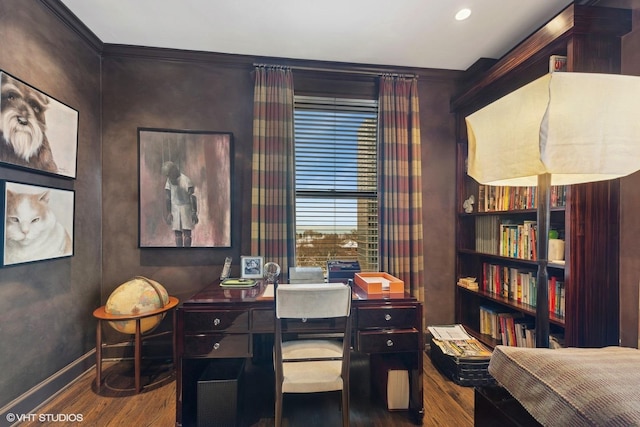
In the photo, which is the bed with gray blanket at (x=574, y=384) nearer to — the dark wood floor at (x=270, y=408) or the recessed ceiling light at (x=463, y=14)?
the dark wood floor at (x=270, y=408)

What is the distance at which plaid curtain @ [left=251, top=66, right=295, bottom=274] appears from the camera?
7.84ft

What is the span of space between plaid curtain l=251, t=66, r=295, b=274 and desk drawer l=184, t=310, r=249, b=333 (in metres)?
0.73

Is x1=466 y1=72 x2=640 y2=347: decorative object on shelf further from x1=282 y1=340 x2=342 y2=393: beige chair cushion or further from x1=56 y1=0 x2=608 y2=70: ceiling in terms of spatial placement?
x1=282 y1=340 x2=342 y2=393: beige chair cushion

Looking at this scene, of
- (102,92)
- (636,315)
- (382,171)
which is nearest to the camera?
(636,315)

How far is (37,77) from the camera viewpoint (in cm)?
178

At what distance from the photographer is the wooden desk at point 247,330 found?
1.66 m

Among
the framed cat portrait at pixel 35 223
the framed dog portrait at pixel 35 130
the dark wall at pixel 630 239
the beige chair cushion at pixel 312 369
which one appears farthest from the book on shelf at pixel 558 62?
the framed cat portrait at pixel 35 223

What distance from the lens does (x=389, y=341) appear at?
1744 mm

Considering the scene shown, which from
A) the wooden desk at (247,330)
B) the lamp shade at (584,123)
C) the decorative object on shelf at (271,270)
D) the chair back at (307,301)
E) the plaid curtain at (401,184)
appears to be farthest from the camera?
the plaid curtain at (401,184)

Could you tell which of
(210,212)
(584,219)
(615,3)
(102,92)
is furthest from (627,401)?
(102,92)

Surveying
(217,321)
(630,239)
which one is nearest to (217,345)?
(217,321)

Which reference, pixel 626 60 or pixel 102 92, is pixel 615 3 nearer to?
pixel 626 60

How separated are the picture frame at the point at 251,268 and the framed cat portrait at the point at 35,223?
4.09 feet

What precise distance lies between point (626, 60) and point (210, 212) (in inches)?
121
